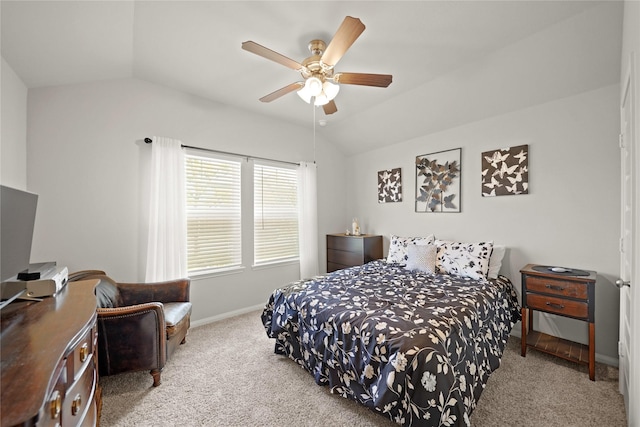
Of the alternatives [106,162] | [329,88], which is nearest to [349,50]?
[329,88]

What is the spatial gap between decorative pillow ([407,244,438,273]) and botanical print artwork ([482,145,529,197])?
96 centimetres

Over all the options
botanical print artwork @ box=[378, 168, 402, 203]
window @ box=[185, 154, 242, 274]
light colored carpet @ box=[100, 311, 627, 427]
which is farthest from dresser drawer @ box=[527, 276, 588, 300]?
window @ box=[185, 154, 242, 274]

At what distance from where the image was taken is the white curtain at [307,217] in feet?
13.9

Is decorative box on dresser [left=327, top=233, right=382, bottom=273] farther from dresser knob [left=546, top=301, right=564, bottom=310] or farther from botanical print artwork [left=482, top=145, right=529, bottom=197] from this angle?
dresser knob [left=546, top=301, right=564, bottom=310]

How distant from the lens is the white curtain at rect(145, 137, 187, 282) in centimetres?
288

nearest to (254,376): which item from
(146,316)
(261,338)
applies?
(261,338)

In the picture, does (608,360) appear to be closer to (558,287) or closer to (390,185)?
(558,287)

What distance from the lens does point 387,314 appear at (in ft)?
6.11

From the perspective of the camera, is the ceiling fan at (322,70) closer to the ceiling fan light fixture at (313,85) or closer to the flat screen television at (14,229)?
the ceiling fan light fixture at (313,85)

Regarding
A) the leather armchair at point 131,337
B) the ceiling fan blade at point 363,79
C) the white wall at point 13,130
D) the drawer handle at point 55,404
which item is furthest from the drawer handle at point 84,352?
the ceiling fan blade at point 363,79

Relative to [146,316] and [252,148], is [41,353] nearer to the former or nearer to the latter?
[146,316]

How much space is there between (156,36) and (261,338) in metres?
3.02

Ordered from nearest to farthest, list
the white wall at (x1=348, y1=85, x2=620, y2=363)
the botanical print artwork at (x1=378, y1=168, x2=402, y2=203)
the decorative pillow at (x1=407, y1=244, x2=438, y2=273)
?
the white wall at (x1=348, y1=85, x2=620, y2=363)
the decorative pillow at (x1=407, y1=244, x2=438, y2=273)
the botanical print artwork at (x1=378, y1=168, x2=402, y2=203)

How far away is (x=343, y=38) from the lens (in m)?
1.70
